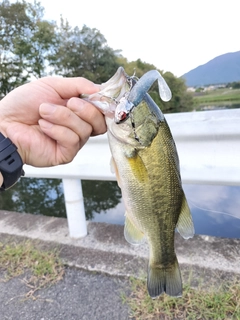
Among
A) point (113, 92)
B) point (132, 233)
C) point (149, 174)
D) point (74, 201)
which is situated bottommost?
point (74, 201)

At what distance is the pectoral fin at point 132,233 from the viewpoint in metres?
1.39

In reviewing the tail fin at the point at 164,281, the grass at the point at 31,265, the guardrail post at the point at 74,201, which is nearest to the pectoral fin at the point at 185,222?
the tail fin at the point at 164,281

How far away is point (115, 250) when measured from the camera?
244 cm

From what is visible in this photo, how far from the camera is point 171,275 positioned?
4.48 feet

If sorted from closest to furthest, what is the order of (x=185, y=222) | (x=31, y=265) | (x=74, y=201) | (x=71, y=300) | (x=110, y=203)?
(x=185, y=222), (x=71, y=300), (x=31, y=265), (x=74, y=201), (x=110, y=203)

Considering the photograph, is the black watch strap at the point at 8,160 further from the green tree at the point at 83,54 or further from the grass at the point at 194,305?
the green tree at the point at 83,54

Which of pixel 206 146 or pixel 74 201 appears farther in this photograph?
pixel 74 201

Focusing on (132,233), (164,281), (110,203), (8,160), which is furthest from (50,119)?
(110,203)

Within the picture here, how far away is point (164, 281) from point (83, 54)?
1162 inches

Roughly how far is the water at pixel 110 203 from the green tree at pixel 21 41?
71.2 ft

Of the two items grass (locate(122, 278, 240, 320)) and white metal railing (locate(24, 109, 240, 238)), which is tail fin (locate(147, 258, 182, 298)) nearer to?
grass (locate(122, 278, 240, 320))

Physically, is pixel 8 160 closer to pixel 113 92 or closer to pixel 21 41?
pixel 113 92

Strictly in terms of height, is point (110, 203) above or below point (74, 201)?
below

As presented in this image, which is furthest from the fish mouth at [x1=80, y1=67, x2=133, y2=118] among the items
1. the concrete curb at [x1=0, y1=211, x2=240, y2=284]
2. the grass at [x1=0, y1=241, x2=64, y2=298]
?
the grass at [x1=0, y1=241, x2=64, y2=298]
